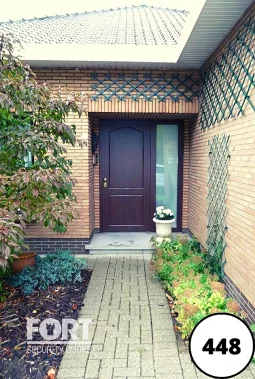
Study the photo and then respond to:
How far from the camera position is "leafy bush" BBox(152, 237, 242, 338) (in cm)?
254

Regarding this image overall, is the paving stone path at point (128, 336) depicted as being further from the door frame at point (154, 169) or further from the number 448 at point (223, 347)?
the door frame at point (154, 169)

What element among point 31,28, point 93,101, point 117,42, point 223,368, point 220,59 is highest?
point 31,28

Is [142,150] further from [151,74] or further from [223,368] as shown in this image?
[223,368]

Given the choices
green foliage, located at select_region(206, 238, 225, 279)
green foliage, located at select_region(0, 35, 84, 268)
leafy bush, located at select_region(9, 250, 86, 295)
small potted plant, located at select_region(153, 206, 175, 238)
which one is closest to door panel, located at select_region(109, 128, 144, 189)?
small potted plant, located at select_region(153, 206, 175, 238)

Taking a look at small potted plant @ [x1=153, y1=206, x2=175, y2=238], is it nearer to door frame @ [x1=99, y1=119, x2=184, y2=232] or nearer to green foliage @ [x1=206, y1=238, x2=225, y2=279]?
door frame @ [x1=99, y1=119, x2=184, y2=232]

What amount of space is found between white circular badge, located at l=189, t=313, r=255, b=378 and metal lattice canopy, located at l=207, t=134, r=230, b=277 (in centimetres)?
186

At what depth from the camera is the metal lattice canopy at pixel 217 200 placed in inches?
138

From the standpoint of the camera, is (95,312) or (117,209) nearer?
(95,312)

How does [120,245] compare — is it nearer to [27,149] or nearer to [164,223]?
[164,223]

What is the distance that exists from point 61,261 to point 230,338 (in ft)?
8.82

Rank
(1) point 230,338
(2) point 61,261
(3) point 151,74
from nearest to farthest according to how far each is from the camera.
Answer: (1) point 230,338 → (2) point 61,261 → (3) point 151,74

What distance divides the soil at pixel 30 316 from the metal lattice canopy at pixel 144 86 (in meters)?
2.86

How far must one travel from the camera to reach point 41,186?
8.11 ft

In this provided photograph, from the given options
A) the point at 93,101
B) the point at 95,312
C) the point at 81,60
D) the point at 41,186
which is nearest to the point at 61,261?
the point at 95,312
